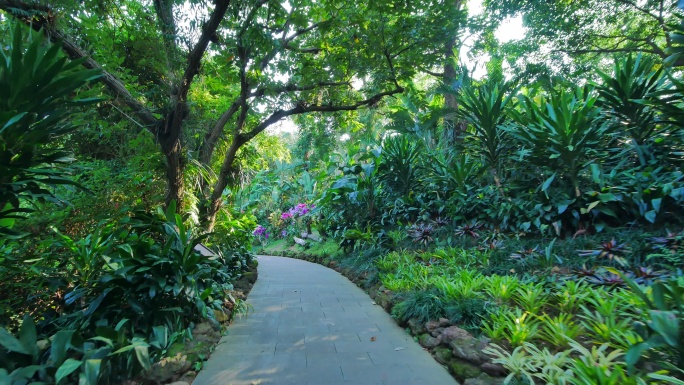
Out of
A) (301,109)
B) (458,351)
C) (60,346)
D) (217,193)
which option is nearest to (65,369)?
(60,346)

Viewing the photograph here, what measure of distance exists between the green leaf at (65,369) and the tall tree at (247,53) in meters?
3.07

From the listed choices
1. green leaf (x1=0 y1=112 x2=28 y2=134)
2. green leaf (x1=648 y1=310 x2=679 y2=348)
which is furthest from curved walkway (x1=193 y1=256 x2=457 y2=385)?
green leaf (x1=0 y1=112 x2=28 y2=134)

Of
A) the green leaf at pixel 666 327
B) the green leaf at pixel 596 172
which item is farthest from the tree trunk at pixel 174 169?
the green leaf at pixel 596 172

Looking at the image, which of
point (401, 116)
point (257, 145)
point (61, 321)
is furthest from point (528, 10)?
point (61, 321)

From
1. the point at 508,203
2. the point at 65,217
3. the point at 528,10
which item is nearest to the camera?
the point at 65,217

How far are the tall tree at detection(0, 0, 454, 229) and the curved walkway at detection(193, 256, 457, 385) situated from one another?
2.28 m

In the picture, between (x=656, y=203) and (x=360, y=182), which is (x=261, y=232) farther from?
(x=656, y=203)

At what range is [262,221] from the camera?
1752 centimetres

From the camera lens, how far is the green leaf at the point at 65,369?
1.94 metres

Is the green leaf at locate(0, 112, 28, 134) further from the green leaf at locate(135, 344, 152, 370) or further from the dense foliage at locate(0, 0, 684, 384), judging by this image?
the green leaf at locate(135, 344, 152, 370)

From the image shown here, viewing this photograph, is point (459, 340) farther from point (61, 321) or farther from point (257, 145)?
point (257, 145)

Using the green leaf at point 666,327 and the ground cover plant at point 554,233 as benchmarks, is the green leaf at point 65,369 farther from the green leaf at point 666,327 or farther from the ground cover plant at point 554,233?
the green leaf at point 666,327

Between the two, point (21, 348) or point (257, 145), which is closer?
point (21, 348)

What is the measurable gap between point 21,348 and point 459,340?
117 inches
